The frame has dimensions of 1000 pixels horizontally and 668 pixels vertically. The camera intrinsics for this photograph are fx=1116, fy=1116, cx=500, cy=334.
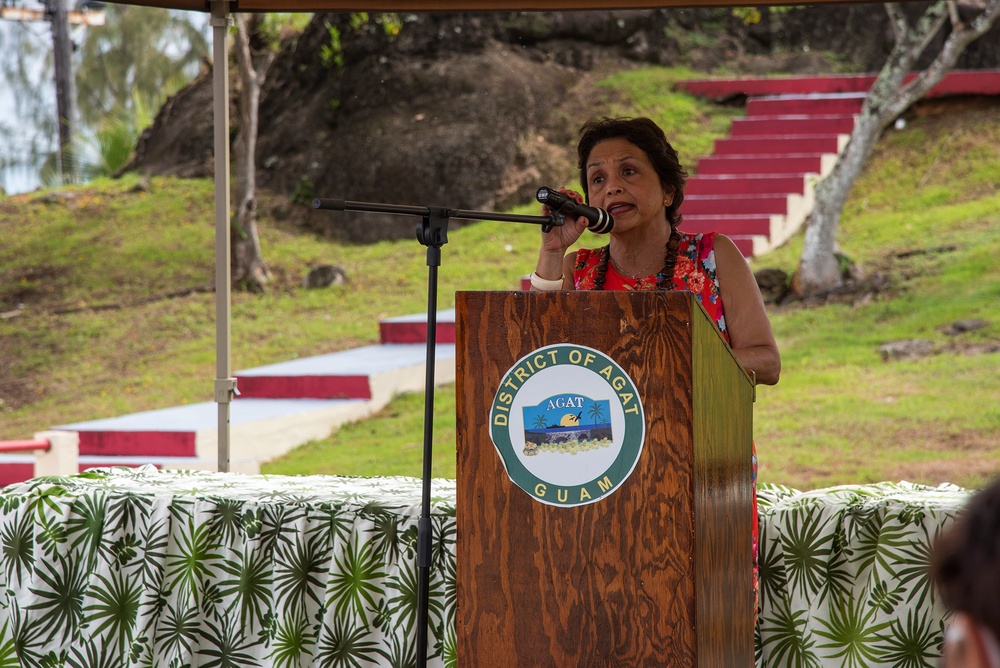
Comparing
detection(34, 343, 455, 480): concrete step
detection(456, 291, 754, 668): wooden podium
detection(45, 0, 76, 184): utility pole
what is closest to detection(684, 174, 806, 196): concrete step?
detection(34, 343, 455, 480): concrete step

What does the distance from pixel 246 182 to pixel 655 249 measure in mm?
10760

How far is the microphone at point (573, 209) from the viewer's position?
210 centimetres

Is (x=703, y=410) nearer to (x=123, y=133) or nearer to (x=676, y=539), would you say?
(x=676, y=539)

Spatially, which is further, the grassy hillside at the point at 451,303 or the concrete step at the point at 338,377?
the concrete step at the point at 338,377

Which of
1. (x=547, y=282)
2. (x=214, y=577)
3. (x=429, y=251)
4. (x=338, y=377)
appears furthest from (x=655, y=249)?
(x=338, y=377)

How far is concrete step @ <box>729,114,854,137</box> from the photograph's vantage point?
13031mm

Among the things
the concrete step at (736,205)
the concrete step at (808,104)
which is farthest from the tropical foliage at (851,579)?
the concrete step at (808,104)

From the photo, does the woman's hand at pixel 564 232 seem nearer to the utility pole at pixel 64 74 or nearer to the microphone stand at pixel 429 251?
the microphone stand at pixel 429 251

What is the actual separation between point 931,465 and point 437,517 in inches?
235

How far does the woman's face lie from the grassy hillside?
568 cm

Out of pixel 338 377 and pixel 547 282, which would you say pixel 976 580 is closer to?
pixel 547 282

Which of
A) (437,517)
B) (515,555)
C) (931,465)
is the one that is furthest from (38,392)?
(515,555)

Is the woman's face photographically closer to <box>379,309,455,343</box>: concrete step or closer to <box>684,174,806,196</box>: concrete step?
<box>379,309,455,343</box>: concrete step

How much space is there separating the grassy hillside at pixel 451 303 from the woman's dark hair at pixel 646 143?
5608 mm
